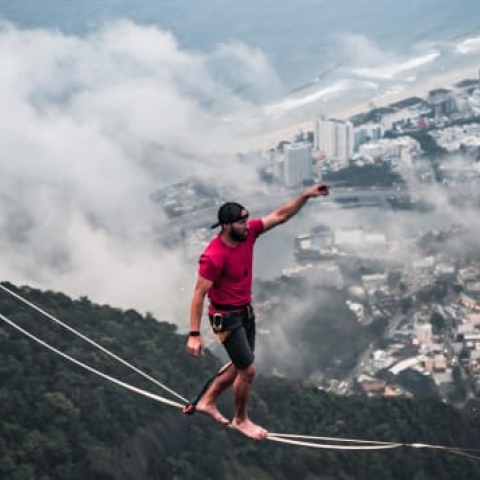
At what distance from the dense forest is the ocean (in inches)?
1613

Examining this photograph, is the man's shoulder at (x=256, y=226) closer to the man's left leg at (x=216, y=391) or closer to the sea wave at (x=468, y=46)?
the man's left leg at (x=216, y=391)

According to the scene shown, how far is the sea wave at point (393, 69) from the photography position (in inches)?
2876

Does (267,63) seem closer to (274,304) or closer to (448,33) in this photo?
(448,33)

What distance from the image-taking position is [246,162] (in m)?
61.3

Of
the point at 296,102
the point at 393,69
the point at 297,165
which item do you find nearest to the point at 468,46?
the point at 393,69

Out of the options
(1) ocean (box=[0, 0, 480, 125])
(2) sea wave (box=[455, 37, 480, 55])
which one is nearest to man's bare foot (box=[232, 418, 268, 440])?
(1) ocean (box=[0, 0, 480, 125])

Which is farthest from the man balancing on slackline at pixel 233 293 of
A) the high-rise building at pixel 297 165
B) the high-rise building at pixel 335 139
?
the high-rise building at pixel 335 139

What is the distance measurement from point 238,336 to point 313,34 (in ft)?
258

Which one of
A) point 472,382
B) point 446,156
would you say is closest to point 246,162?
point 446,156

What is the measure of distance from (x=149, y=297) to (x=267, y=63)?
3473cm

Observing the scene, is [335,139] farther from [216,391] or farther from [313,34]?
[216,391]

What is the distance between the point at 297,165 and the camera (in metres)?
56.8

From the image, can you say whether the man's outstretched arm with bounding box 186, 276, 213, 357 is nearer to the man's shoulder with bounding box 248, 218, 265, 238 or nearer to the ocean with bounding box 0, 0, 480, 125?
the man's shoulder with bounding box 248, 218, 265, 238

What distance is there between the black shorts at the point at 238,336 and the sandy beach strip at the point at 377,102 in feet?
183
